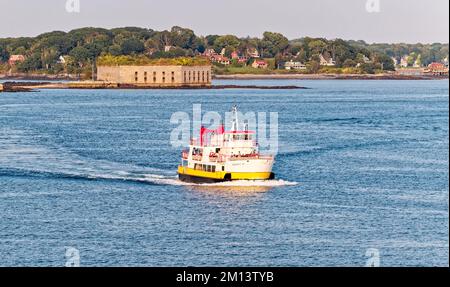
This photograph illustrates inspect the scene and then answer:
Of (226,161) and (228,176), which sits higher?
(226,161)

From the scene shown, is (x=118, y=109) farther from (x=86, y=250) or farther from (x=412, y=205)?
(x=86, y=250)

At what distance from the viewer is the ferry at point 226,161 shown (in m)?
53.9

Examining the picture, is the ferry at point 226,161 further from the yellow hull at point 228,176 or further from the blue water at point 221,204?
the blue water at point 221,204

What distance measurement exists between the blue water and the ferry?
3.28 ft

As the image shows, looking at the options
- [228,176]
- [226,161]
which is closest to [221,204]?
[228,176]

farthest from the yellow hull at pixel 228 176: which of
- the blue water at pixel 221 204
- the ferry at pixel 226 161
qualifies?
the blue water at pixel 221 204

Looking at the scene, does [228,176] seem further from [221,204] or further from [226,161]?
[221,204]

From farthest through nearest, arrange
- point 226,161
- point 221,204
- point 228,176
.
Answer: point 226,161 < point 228,176 < point 221,204

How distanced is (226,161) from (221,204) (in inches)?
248

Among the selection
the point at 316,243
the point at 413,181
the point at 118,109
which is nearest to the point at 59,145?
the point at 413,181

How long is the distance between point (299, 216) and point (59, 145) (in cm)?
3700

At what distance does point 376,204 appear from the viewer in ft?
161

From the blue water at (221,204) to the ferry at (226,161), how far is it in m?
1.00

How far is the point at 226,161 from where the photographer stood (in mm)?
54125
